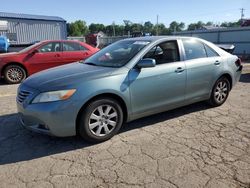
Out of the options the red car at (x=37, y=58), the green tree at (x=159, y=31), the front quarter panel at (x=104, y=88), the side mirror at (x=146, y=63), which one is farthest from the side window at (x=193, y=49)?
the green tree at (x=159, y=31)

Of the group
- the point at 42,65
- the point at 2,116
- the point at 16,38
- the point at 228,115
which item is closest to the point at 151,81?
the point at 228,115

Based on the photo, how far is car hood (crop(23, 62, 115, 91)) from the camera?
11.8ft

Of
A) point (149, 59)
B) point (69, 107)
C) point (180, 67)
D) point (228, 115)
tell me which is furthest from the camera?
point (228, 115)

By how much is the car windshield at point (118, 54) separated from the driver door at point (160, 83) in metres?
0.22

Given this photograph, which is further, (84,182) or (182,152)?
(182,152)

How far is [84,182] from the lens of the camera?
2.91 metres

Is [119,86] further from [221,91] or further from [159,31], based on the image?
[159,31]

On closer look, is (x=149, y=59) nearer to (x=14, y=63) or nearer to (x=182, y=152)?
(x=182, y=152)

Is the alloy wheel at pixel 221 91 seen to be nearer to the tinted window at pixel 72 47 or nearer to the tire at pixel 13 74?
the tinted window at pixel 72 47

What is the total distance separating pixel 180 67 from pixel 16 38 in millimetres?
25321

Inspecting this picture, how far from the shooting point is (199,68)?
487 centimetres

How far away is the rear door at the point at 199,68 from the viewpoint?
477cm

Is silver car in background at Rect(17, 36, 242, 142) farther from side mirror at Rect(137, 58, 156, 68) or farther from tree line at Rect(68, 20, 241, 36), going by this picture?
tree line at Rect(68, 20, 241, 36)

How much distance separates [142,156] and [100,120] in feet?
2.68
